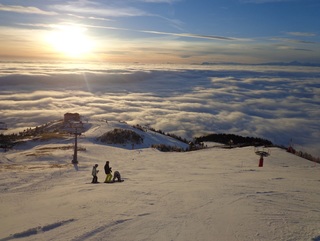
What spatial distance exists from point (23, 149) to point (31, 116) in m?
79.3

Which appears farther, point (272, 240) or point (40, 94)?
point (40, 94)

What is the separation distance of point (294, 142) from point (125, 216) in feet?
293

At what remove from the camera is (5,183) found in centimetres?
1627

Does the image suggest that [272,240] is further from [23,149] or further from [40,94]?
[40,94]

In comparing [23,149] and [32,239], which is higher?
[32,239]

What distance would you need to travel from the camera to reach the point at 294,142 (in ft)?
297

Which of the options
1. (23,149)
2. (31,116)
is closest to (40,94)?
(31,116)

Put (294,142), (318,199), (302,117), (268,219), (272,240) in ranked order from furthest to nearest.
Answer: (302,117) → (294,142) → (318,199) → (268,219) → (272,240)

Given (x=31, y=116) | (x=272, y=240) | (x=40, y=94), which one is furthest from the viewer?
(x=40, y=94)

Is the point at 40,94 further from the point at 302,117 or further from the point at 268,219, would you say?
the point at 268,219

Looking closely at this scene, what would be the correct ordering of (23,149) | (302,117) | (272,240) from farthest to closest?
(302,117) < (23,149) < (272,240)

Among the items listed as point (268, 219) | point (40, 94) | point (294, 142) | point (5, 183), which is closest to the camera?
point (268, 219)

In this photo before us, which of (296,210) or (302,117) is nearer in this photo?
(296,210)

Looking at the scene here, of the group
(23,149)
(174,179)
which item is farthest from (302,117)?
(174,179)
